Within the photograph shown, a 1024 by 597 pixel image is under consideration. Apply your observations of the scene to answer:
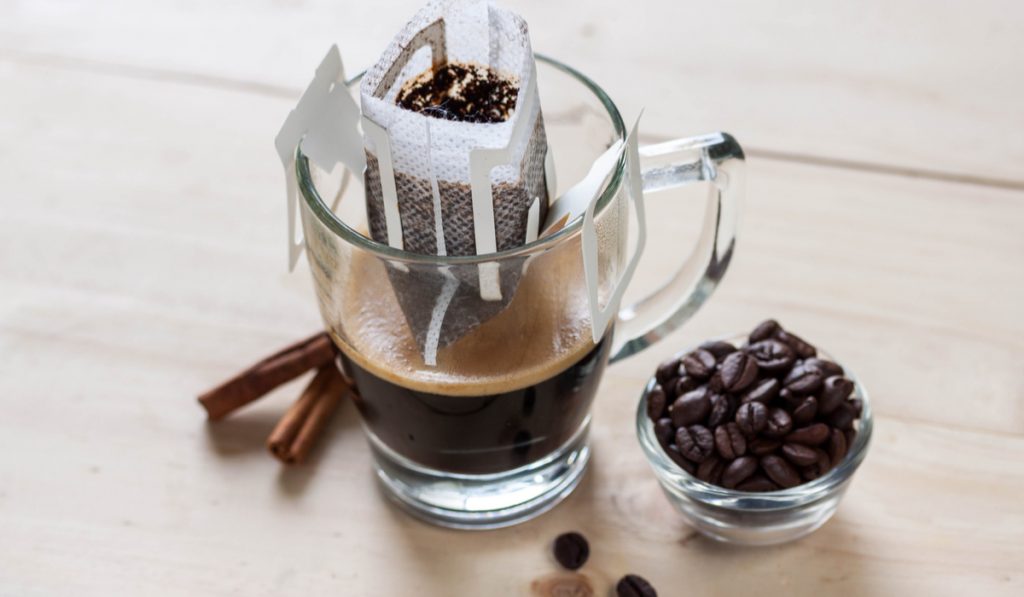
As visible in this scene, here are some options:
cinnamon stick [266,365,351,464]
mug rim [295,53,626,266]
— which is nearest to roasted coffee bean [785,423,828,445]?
mug rim [295,53,626,266]

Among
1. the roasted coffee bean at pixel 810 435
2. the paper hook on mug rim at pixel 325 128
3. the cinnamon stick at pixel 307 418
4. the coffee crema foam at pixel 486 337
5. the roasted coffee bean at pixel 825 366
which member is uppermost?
the paper hook on mug rim at pixel 325 128

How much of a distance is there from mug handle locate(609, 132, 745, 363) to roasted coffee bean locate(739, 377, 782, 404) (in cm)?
8

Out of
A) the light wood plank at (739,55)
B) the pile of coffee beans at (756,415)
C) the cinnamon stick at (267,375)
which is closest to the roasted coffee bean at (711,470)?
the pile of coffee beans at (756,415)

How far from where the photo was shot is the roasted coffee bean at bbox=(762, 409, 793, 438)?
88 centimetres

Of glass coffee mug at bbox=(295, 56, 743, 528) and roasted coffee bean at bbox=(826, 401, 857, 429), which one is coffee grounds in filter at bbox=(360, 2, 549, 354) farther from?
roasted coffee bean at bbox=(826, 401, 857, 429)

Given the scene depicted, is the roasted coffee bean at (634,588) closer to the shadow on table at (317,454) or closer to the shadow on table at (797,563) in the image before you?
the shadow on table at (797,563)

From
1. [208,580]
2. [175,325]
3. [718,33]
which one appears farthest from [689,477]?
[718,33]

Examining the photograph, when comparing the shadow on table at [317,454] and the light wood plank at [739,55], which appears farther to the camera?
the light wood plank at [739,55]

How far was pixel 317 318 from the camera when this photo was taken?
1.09 meters

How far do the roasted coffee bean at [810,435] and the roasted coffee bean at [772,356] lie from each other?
0.06 m

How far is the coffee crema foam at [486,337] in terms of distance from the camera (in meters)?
0.81

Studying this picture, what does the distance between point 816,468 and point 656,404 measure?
0.12m

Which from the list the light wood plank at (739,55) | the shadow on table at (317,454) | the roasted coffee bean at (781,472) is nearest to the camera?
the roasted coffee bean at (781,472)

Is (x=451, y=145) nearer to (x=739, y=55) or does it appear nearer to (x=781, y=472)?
(x=781, y=472)
